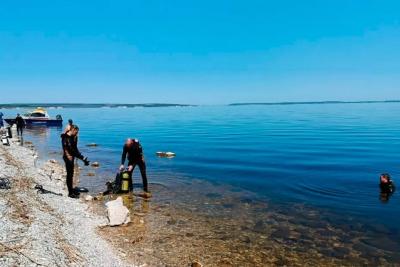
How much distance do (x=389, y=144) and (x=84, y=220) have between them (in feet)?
115

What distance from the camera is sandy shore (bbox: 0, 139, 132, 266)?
291 inches

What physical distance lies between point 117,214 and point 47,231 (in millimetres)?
3639

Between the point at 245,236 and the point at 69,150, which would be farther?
the point at 69,150

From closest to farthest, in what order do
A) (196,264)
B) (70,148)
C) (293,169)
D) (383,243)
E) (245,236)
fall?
(196,264) < (383,243) < (245,236) < (70,148) < (293,169)

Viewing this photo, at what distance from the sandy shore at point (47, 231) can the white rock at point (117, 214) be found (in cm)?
42

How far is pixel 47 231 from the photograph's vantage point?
934 cm

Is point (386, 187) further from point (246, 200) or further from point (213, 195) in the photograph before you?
point (213, 195)

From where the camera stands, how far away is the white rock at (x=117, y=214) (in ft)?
41.6

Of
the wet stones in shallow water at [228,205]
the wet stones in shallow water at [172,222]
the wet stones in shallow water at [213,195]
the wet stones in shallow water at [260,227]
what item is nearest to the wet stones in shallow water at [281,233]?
the wet stones in shallow water at [260,227]

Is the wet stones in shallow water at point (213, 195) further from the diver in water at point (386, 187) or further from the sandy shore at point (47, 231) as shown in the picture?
the diver in water at point (386, 187)

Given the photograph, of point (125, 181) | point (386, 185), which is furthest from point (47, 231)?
point (386, 185)

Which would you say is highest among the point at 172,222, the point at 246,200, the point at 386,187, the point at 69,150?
the point at 69,150

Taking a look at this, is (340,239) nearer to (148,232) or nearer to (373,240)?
(373,240)

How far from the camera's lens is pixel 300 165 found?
26.8m
